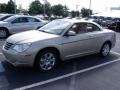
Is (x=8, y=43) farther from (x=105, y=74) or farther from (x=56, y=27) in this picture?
(x=105, y=74)

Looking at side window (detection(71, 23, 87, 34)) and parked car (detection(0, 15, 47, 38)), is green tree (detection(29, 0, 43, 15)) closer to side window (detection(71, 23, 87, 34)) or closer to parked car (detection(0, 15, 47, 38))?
parked car (detection(0, 15, 47, 38))

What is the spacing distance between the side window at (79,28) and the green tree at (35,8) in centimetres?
6145

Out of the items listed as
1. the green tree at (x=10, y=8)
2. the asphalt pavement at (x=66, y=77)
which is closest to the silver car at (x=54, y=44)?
the asphalt pavement at (x=66, y=77)

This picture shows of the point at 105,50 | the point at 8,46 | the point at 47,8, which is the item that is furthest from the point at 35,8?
the point at 8,46

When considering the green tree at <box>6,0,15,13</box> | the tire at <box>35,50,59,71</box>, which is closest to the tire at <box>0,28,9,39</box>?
the tire at <box>35,50,59,71</box>

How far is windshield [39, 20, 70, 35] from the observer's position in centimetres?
684

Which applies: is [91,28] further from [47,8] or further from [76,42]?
[47,8]

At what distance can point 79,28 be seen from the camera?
7.31 m

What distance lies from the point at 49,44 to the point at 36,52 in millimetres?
478

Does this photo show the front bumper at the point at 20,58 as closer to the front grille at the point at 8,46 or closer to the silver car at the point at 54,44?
the silver car at the point at 54,44

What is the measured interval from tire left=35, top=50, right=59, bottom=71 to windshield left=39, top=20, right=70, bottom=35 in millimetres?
788

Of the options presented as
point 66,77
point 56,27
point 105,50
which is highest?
point 56,27

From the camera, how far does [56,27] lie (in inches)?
281

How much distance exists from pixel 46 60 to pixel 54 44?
522 millimetres
